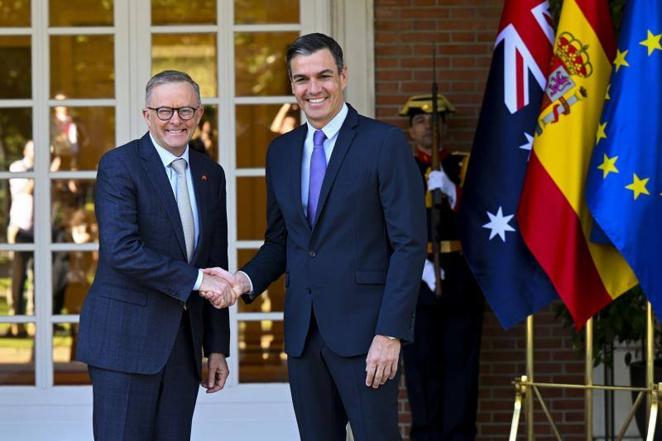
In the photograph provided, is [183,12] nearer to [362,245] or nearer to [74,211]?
[74,211]

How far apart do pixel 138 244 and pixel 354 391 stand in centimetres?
82

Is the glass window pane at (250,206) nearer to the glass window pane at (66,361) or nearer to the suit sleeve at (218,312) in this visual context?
the glass window pane at (66,361)

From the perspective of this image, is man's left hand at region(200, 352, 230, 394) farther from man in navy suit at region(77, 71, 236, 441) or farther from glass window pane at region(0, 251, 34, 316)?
glass window pane at region(0, 251, 34, 316)

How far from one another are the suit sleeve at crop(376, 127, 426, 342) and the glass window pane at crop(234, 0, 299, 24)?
2979mm

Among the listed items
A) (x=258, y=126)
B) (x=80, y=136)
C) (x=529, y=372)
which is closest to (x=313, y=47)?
(x=529, y=372)

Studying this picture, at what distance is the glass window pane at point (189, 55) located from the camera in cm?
719

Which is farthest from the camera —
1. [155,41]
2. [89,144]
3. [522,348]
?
[89,144]

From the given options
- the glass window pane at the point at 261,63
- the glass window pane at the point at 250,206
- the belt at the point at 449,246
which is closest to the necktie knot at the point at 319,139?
the belt at the point at 449,246

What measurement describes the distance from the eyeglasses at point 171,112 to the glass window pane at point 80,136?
3.73 metres

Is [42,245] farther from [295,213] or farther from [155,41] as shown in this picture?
[295,213]

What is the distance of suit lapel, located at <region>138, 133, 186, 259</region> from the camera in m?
4.13

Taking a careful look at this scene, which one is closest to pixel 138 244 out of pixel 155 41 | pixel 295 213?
pixel 295 213

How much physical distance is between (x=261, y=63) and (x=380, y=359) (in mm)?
3644

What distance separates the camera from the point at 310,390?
13.4ft
